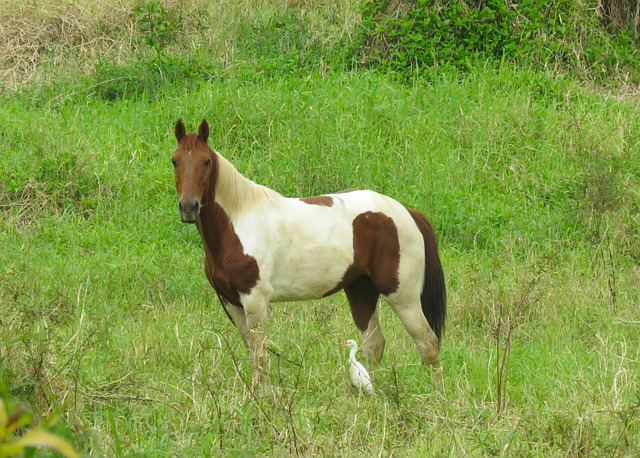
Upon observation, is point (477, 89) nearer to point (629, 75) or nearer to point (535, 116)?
point (535, 116)

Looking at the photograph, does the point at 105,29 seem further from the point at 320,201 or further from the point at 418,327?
the point at 418,327

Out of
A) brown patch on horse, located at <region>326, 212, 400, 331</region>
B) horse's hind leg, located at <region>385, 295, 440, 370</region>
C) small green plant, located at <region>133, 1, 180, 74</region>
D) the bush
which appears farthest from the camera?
small green plant, located at <region>133, 1, 180, 74</region>

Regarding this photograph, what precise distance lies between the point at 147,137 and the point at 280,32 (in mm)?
2306

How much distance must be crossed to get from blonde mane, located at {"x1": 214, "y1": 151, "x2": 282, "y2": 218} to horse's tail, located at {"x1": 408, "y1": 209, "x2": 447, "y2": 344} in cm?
100

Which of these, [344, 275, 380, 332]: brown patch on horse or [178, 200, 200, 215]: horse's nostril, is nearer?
[178, 200, 200, 215]: horse's nostril

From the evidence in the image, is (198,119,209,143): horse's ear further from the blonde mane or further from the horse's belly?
the horse's belly

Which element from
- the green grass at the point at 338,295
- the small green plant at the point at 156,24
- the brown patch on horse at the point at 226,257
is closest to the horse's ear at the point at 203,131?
the brown patch on horse at the point at 226,257

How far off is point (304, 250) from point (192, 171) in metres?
0.77

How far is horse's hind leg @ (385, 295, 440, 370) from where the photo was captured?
5.57 meters

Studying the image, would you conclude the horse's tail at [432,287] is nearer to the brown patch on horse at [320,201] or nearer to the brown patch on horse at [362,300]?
the brown patch on horse at [362,300]

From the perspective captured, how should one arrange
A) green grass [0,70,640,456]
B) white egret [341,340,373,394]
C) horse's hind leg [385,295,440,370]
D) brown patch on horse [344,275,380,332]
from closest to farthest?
green grass [0,70,640,456] < white egret [341,340,373,394] < horse's hind leg [385,295,440,370] < brown patch on horse [344,275,380,332]

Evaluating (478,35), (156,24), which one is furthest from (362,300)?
(156,24)

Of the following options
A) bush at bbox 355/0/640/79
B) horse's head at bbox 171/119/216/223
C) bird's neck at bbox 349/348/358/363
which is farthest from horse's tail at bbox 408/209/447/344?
bush at bbox 355/0/640/79

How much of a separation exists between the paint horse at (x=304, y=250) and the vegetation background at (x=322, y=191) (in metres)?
0.25
